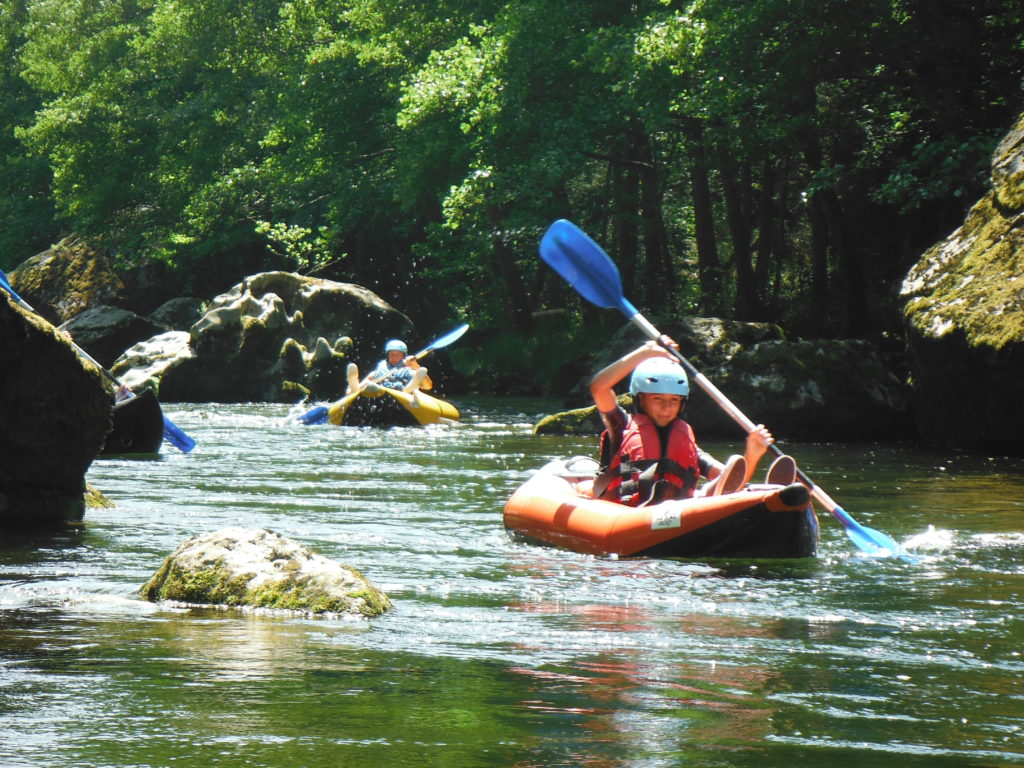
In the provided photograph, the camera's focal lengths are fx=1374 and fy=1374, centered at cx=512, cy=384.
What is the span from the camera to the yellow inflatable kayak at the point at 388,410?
53.3 feet

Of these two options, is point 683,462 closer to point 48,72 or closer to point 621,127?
point 621,127

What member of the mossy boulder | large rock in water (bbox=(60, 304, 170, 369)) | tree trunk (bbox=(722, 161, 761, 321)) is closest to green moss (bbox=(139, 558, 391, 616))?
tree trunk (bbox=(722, 161, 761, 321))

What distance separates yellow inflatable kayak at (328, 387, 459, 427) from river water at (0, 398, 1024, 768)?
7.76 metres

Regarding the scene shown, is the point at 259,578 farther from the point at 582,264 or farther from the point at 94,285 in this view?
the point at 94,285

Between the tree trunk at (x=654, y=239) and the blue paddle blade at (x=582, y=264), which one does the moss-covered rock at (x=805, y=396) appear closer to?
the blue paddle blade at (x=582, y=264)

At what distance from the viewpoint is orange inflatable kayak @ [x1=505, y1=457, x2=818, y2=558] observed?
6355 millimetres

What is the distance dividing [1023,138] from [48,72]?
26.1 metres

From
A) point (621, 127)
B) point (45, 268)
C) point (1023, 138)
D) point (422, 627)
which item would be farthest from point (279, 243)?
point (422, 627)

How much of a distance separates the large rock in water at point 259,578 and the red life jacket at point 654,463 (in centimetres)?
215

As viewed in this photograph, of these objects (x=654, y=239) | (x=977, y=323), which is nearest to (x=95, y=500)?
(x=977, y=323)

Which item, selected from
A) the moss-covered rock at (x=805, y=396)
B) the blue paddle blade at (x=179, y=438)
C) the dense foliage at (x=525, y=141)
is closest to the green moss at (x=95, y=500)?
the blue paddle blade at (x=179, y=438)

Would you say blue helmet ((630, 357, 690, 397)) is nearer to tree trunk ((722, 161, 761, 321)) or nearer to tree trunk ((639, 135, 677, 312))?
tree trunk ((722, 161, 761, 321))

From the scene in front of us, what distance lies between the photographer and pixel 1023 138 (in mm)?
12711

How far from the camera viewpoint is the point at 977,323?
39.3 ft
